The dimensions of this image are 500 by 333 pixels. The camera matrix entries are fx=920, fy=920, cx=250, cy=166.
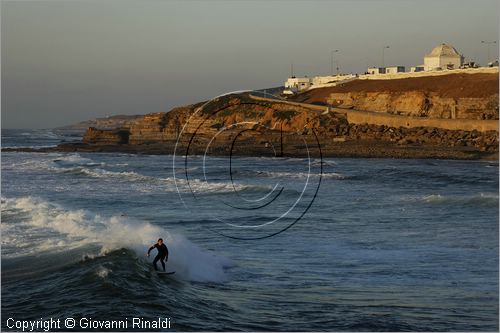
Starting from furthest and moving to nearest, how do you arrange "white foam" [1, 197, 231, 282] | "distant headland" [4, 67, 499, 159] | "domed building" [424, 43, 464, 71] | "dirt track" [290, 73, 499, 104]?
"domed building" [424, 43, 464, 71] → "dirt track" [290, 73, 499, 104] → "distant headland" [4, 67, 499, 159] → "white foam" [1, 197, 231, 282]

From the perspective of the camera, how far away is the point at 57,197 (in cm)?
3238

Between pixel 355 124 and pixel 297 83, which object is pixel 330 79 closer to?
pixel 297 83

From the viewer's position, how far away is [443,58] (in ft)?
277

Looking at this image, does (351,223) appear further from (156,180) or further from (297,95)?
(297,95)

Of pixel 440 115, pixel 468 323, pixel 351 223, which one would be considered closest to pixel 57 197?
pixel 351 223

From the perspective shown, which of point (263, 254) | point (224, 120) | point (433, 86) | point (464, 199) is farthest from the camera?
point (224, 120)

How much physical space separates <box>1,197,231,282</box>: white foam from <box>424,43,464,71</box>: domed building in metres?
62.6

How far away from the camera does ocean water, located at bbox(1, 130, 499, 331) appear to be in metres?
14.0

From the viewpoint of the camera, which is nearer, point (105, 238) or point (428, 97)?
point (105, 238)

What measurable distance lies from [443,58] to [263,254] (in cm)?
6798
